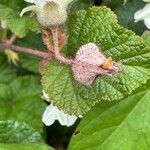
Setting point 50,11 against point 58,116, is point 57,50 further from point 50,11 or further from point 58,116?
point 58,116

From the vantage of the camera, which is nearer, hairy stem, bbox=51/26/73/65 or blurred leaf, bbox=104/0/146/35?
hairy stem, bbox=51/26/73/65

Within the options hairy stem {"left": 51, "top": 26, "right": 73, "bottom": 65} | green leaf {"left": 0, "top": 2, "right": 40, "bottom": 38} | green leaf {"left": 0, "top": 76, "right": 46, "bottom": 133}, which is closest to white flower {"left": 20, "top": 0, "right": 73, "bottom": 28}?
hairy stem {"left": 51, "top": 26, "right": 73, "bottom": 65}

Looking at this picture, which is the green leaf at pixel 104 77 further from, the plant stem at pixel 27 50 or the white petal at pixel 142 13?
the white petal at pixel 142 13

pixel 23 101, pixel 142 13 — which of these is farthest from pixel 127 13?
pixel 23 101

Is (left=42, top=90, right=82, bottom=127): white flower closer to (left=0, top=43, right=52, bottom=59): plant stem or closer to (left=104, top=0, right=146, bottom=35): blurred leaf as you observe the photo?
(left=0, top=43, right=52, bottom=59): plant stem

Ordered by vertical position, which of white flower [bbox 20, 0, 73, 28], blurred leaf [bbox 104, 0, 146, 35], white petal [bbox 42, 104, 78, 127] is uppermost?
white flower [bbox 20, 0, 73, 28]

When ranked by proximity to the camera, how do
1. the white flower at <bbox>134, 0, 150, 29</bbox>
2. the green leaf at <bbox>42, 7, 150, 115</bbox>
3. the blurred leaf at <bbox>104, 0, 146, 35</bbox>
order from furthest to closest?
the blurred leaf at <bbox>104, 0, 146, 35</bbox>, the white flower at <bbox>134, 0, 150, 29</bbox>, the green leaf at <bbox>42, 7, 150, 115</bbox>

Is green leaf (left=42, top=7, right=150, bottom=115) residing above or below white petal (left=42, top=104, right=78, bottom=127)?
above

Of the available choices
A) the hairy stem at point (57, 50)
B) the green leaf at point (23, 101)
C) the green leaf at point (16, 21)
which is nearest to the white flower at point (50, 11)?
the hairy stem at point (57, 50)
